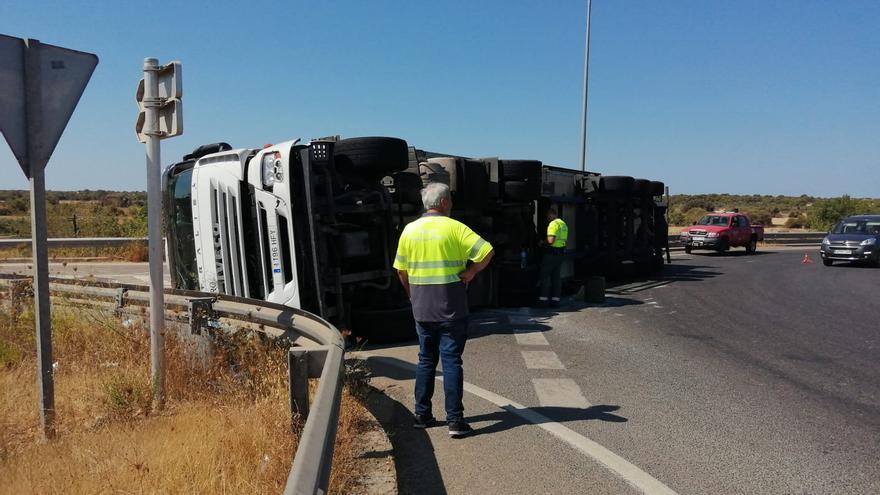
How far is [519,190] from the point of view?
1109 cm

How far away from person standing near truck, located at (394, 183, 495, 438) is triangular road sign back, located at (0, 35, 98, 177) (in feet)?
8.03

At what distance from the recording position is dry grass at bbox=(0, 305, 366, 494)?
3.37m

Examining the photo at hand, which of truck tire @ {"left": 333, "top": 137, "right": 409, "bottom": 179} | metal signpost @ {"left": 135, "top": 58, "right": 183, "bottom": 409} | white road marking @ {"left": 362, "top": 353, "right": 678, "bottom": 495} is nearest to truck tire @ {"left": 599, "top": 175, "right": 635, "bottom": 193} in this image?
truck tire @ {"left": 333, "top": 137, "right": 409, "bottom": 179}

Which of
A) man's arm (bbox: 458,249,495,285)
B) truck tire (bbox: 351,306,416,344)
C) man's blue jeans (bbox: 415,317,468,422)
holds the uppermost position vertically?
man's arm (bbox: 458,249,495,285)

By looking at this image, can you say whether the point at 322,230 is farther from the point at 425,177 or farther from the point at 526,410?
the point at 526,410

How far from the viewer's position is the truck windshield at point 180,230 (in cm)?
880

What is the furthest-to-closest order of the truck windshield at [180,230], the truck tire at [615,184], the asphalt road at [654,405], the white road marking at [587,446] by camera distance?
the truck tire at [615,184], the truck windshield at [180,230], the asphalt road at [654,405], the white road marking at [587,446]

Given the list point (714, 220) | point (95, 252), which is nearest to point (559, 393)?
point (95, 252)

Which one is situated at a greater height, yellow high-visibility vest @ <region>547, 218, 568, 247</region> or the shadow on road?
yellow high-visibility vest @ <region>547, 218, 568, 247</region>

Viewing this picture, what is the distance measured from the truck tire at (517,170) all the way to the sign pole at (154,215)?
677cm

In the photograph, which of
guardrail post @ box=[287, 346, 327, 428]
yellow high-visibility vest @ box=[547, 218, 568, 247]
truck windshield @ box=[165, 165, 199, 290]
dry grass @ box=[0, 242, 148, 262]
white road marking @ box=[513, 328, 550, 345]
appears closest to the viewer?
guardrail post @ box=[287, 346, 327, 428]

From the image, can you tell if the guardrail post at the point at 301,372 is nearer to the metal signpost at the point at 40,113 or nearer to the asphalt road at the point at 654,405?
the asphalt road at the point at 654,405

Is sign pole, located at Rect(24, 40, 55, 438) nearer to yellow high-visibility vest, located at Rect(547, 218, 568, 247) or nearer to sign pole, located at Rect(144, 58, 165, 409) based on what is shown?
sign pole, located at Rect(144, 58, 165, 409)

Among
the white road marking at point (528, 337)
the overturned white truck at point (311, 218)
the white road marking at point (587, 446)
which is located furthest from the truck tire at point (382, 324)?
the white road marking at point (587, 446)
